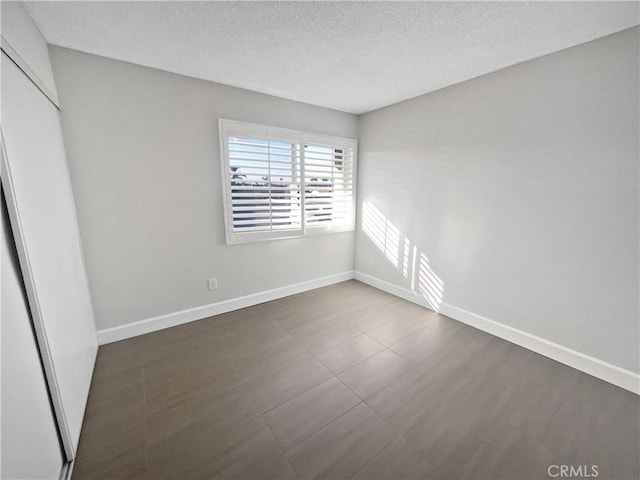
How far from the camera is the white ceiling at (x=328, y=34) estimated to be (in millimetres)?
1486

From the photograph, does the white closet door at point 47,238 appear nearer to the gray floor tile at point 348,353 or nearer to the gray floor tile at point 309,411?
the gray floor tile at point 309,411

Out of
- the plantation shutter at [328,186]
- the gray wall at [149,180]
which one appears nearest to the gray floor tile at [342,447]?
the gray wall at [149,180]

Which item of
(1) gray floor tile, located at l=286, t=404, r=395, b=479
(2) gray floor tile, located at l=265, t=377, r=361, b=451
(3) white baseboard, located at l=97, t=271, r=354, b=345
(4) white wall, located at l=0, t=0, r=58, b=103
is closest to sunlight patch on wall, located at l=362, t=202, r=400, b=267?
(3) white baseboard, located at l=97, t=271, r=354, b=345

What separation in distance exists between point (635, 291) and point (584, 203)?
2.19 feet

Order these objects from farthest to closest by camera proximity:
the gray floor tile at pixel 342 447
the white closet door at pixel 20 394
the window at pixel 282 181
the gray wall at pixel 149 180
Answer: the window at pixel 282 181 → the gray wall at pixel 149 180 → the gray floor tile at pixel 342 447 → the white closet door at pixel 20 394

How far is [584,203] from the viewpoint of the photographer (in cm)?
191

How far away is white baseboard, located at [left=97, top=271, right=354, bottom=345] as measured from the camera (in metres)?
2.32

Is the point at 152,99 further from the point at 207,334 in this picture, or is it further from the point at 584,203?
the point at 584,203

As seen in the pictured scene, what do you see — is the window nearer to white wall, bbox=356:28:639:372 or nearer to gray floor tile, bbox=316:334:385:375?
white wall, bbox=356:28:639:372

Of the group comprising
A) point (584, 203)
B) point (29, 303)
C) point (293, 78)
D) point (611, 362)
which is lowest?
point (611, 362)

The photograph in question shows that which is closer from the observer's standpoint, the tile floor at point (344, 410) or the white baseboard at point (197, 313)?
the tile floor at point (344, 410)

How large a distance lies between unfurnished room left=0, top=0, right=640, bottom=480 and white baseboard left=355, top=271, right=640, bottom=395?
0.01 m

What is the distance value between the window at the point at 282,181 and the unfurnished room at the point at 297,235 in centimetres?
3

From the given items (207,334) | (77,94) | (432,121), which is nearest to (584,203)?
(432,121)
